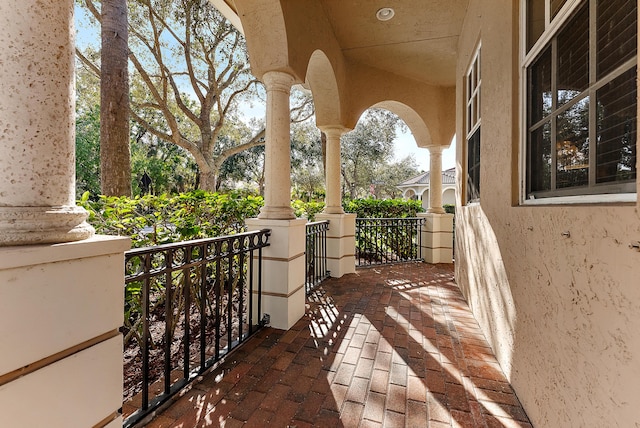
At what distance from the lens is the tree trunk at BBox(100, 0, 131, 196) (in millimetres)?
3809

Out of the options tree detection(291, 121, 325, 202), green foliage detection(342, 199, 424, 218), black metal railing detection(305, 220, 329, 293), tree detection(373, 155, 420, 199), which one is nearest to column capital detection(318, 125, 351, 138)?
black metal railing detection(305, 220, 329, 293)

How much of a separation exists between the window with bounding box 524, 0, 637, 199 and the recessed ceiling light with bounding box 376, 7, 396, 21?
2.24 m

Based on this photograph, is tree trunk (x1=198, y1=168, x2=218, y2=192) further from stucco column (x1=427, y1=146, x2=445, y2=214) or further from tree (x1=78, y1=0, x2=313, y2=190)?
stucco column (x1=427, y1=146, x2=445, y2=214)

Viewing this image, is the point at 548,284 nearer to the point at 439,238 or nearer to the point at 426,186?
the point at 439,238

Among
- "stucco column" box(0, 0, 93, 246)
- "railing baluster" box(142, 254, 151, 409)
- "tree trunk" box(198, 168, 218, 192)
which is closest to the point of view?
"stucco column" box(0, 0, 93, 246)

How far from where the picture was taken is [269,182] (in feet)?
10.0

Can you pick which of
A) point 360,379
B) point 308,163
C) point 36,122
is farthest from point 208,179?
point 308,163

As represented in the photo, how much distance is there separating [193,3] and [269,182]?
23.6 ft

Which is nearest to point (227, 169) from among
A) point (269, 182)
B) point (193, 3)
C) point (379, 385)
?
point (193, 3)

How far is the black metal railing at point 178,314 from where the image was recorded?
1.68m

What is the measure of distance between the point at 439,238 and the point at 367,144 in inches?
421

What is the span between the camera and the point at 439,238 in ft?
20.3

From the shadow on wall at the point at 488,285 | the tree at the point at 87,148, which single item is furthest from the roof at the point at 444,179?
the tree at the point at 87,148

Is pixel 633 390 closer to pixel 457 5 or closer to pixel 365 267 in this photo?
pixel 457 5
